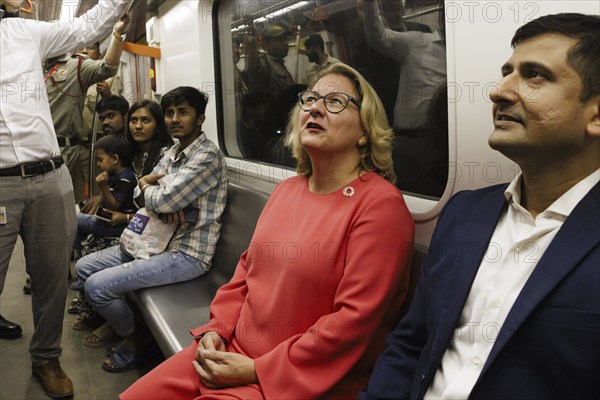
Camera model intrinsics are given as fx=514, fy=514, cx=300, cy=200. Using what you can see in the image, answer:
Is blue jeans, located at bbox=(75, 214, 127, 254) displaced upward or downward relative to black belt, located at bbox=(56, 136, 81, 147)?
downward

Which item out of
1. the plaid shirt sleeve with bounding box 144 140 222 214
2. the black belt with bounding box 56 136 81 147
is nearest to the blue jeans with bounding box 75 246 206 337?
the plaid shirt sleeve with bounding box 144 140 222 214

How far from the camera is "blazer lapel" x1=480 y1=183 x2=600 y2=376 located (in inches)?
40.7

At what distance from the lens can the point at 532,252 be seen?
117cm

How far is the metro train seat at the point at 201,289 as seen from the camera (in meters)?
2.39

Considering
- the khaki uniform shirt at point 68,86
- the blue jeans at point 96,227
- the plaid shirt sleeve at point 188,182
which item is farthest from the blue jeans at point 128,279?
the khaki uniform shirt at point 68,86

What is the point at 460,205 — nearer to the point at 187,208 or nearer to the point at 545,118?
the point at 545,118

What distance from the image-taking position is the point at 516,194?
1263 millimetres

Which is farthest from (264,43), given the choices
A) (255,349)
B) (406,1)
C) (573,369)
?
(573,369)

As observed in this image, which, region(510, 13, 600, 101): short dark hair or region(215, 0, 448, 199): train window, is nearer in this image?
region(510, 13, 600, 101): short dark hair

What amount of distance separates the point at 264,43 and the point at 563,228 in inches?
106

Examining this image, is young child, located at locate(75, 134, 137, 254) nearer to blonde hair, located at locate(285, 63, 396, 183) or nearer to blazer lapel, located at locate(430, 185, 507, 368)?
blonde hair, located at locate(285, 63, 396, 183)

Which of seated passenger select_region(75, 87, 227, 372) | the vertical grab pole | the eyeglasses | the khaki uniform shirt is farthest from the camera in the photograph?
the vertical grab pole

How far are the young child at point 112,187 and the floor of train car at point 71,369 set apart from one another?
0.74 metres

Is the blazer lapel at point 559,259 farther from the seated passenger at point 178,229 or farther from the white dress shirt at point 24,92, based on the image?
the white dress shirt at point 24,92
